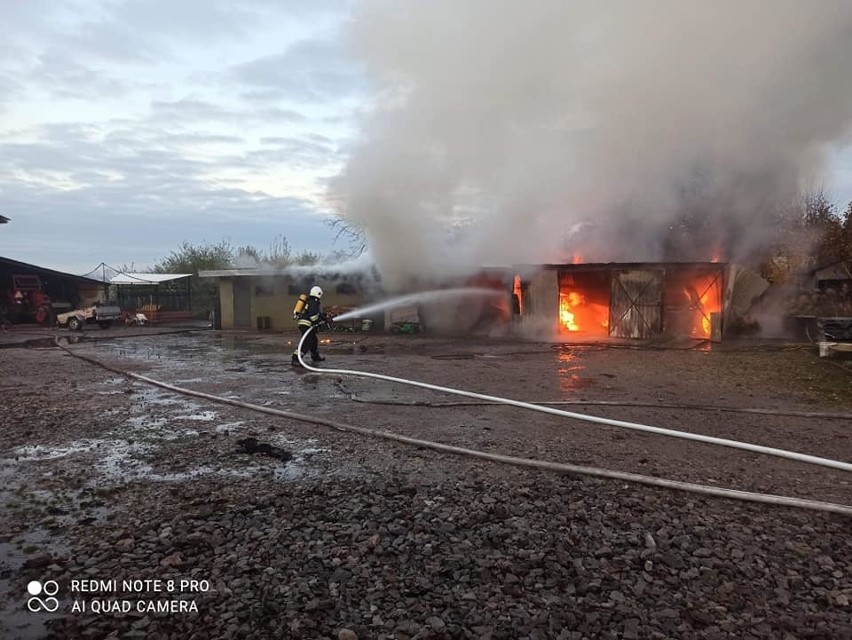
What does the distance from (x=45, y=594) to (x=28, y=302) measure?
31103 mm

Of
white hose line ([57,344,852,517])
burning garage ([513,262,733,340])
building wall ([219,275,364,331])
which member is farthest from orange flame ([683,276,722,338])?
building wall ([219,275,364,331])

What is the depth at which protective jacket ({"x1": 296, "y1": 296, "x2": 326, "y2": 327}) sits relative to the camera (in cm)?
1153

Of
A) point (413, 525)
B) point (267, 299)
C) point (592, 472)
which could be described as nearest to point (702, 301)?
point (592, 472)

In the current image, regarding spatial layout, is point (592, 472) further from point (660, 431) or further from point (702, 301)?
point (702, 301)

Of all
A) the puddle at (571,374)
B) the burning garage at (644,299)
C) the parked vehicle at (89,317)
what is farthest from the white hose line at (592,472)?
the parked vehicle at (89,317)

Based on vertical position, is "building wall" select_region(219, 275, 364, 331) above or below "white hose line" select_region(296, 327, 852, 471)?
above

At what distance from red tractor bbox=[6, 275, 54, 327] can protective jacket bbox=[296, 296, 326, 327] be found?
854 inches

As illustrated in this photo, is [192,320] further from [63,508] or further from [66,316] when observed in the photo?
[63,508]

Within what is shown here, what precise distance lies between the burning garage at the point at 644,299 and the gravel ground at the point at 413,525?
972cm

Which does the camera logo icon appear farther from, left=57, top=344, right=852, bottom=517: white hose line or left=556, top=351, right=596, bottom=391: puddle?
left=556, top=351, right=596, bottom=391: puddle

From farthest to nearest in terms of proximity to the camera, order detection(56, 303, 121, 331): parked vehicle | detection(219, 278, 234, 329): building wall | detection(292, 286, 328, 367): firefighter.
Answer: detection(56, 303, 121, 331): parked vehicle, detection(219, 278, 234, 329): building wall, detection(292, 286, 328, 367): firefighter

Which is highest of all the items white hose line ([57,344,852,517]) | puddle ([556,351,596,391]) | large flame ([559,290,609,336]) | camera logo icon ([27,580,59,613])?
large flame ([559,290,609,336])

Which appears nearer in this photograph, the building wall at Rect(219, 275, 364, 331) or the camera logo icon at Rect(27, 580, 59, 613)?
the camera logo icon at Rect(27, 580, 59, 613)

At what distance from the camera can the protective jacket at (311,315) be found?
1153 centimetres
